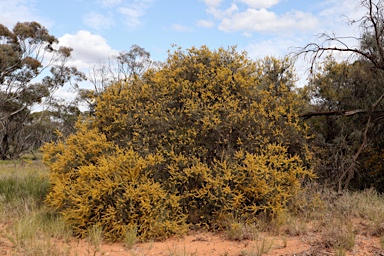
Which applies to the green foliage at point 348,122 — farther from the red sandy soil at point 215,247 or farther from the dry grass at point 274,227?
the red sandy soil at point 215,247

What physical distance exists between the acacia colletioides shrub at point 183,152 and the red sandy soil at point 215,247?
11.8 inches

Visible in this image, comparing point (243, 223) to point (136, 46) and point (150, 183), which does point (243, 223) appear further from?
point (136, 46)

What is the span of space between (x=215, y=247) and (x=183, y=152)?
190 centimetres

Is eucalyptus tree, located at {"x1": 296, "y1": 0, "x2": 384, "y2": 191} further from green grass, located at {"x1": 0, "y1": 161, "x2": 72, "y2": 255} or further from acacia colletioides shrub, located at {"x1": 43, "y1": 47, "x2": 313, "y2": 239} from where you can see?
green grass, located at {"x1": 0, "y1": 161, "x2": 72, "y2": 255}

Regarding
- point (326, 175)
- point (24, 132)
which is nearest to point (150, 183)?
point (326, 175)

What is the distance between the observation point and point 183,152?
254 inches

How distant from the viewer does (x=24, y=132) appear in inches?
1490

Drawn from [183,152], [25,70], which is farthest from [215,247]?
[25,70]

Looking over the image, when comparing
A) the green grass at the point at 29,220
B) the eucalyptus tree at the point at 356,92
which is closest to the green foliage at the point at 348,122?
the eucalyptus tree at the point at 356,92

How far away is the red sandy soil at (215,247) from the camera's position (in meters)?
4.74

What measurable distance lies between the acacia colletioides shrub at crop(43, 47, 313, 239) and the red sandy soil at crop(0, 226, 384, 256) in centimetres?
30

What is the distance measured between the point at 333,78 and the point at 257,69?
10.9 feet

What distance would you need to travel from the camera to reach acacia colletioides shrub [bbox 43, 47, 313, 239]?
5793mm

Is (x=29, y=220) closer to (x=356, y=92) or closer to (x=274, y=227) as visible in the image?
(x=274, y=227)
